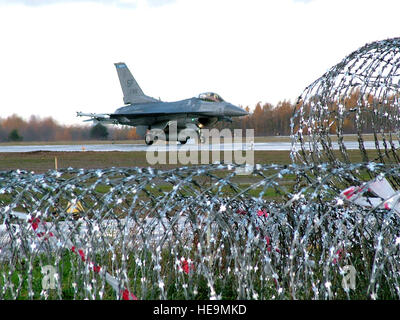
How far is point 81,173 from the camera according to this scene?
171 inches

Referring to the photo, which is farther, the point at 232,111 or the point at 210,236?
the point at 232,111

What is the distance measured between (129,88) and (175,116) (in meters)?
9.67

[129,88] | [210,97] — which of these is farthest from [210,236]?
[129,88]

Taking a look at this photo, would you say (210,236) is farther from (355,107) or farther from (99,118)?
(99,118)

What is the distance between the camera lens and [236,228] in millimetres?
5312

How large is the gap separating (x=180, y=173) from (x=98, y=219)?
0.76 metres

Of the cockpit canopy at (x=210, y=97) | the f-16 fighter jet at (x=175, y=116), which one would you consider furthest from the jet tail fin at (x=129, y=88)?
the cockpit canopy at (x=210, y=97)

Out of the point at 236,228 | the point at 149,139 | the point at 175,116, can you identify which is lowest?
the point at 149,139

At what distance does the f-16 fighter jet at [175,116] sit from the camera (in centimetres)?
3591

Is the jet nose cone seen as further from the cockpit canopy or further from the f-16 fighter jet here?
the cockpit canopy

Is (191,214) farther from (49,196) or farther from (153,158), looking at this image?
(153,158)

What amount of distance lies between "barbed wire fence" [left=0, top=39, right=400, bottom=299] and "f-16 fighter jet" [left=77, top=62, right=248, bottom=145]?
28.9 metres

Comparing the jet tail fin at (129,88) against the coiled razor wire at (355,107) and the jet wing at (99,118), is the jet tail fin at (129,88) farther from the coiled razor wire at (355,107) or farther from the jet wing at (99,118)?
the coiled razor wire at (355,107)
